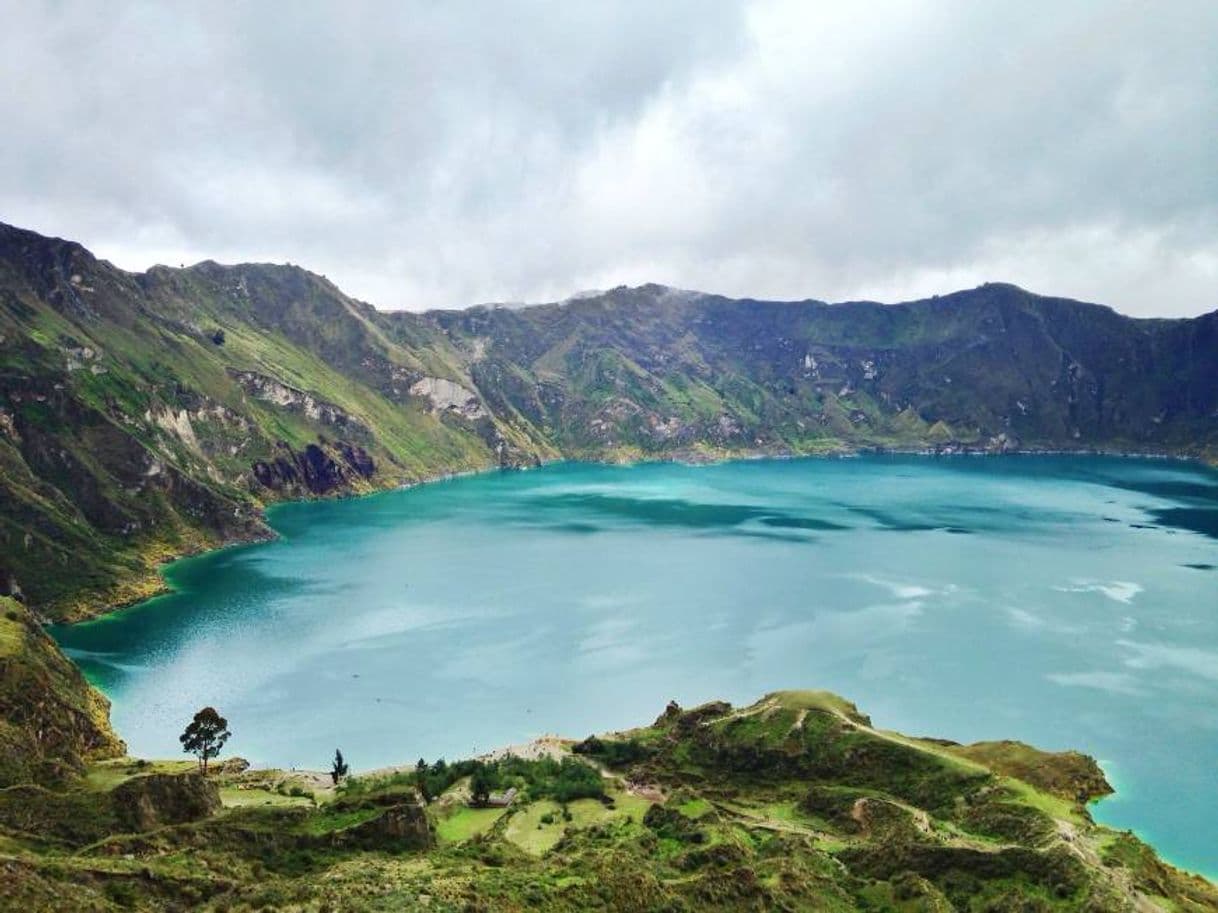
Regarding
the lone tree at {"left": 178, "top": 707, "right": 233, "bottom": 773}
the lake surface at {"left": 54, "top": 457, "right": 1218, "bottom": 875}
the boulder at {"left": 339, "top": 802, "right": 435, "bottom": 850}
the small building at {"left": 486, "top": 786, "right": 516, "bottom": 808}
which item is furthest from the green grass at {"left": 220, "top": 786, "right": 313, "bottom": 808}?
the boulder at {"left": 339, "top": 802, "right": 435, "bottom": 850}

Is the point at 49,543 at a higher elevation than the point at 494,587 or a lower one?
higher

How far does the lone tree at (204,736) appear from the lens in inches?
3378

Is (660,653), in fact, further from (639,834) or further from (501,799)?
(639,834)

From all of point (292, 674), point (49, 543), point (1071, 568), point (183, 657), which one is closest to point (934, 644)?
point (1071, 568)

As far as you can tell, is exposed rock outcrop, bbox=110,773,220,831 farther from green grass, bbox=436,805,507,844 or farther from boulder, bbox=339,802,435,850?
green grass, bbox=436,805,507,844

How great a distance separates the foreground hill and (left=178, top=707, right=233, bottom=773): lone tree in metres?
2.56

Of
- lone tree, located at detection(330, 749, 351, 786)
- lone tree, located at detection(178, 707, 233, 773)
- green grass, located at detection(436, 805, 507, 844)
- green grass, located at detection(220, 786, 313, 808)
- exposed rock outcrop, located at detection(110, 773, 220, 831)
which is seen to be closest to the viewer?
exposed rock outcrop, located at detection(110, 773, 220, 831)

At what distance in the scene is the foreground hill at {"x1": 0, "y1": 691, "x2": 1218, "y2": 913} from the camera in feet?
144

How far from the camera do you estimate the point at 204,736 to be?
86750 mm

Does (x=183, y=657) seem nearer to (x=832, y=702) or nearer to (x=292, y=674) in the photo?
(x=292, y=674)

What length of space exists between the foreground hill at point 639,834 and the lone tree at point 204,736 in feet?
8.40

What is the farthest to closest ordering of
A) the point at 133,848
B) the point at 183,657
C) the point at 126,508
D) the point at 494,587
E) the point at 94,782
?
the point at 126,508
the point at 494,587
the point at 183,657
the point at 94,782
the point at 133,848

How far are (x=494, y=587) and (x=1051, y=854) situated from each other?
123m

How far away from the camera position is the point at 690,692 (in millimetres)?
113188
